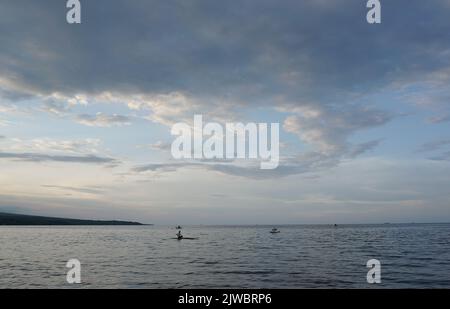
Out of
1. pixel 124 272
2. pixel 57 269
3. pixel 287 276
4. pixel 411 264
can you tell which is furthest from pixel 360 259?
pixel 57 269

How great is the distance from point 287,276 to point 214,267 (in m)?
11.4

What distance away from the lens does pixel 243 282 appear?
34.8 meters

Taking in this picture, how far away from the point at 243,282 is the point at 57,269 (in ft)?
77.0
